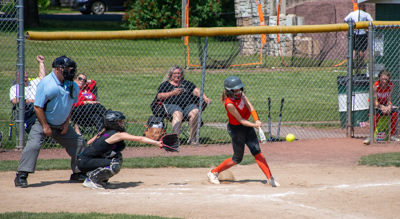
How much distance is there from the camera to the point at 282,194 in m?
7.03

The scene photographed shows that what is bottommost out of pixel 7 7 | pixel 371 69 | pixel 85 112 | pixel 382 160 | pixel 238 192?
pixel 382 160

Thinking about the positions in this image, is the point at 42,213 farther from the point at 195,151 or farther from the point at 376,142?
the point at 376,142

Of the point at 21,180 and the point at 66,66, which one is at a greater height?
the point at 66,66

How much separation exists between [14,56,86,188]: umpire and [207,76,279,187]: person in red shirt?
2074 millimetres

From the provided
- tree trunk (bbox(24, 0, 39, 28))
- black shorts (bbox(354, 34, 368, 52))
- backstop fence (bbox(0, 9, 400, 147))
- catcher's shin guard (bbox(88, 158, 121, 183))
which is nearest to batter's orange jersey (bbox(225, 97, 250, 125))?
catcher's shin guard (bbox(88, 158, 121, 183))

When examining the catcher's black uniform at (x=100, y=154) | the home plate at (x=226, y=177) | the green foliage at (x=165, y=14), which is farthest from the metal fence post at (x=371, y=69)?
the green foliage at (x=165, y=14)

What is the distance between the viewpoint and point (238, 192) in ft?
23.3

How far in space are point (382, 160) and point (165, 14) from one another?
1803cm

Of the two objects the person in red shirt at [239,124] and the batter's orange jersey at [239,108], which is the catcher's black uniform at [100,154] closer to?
the person in red shirt at [239,124]

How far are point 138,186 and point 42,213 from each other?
1774 millimetres

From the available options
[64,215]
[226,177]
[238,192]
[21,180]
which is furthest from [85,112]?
[64,215]

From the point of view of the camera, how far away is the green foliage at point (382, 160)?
8.89 m

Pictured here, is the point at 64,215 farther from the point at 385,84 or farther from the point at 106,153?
the point at 385,84

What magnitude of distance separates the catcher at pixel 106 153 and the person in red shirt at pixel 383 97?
16.5 feet
